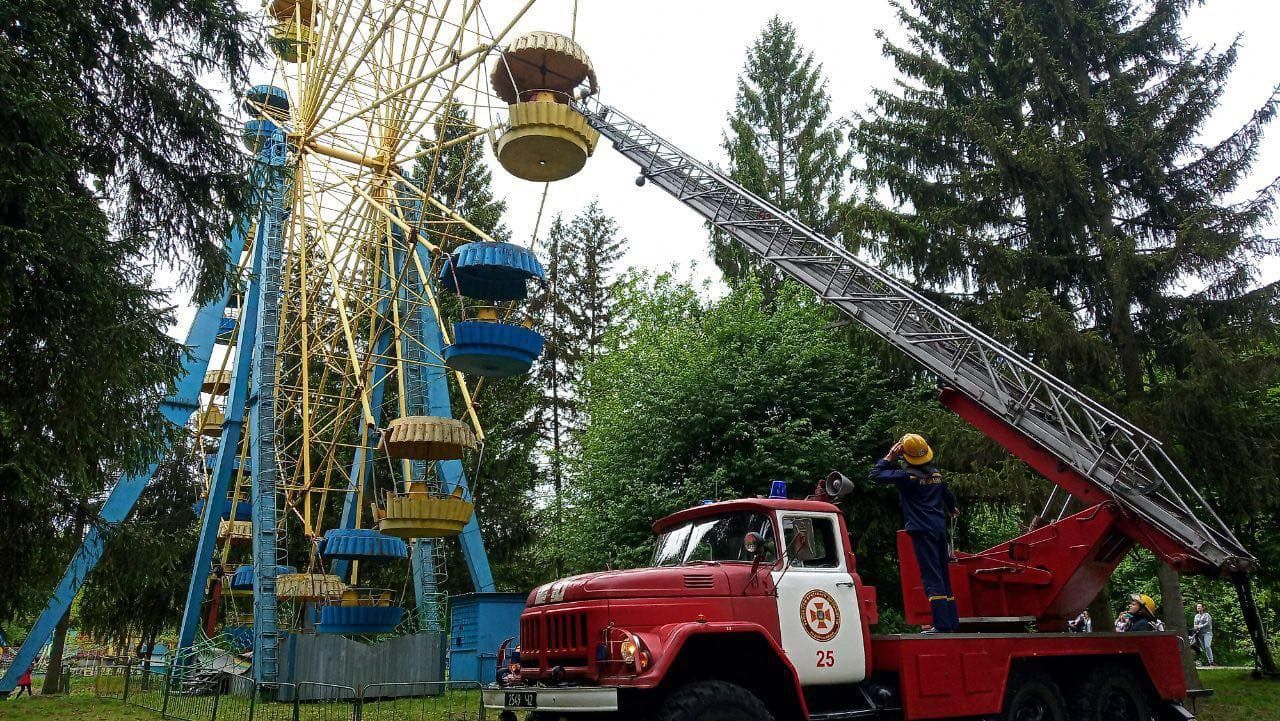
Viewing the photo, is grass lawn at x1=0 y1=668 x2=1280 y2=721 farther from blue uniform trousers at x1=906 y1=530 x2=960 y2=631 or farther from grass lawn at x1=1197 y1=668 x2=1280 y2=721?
blue uniform trousers at x1=906 y1=530 x2=960 y2=631

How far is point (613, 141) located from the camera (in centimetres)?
1530

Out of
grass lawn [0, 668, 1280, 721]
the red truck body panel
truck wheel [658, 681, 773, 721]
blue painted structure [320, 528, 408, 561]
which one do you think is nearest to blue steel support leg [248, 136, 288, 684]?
blue painted structure [320, 528, 408, 561]

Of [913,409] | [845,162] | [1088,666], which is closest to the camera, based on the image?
[1088,666]

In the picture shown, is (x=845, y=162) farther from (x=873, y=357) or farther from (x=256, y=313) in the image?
(x=256, y=313)

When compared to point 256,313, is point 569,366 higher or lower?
higher

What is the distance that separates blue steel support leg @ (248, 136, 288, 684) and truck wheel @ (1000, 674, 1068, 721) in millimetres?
12492

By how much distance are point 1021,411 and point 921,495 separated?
9.39 ft

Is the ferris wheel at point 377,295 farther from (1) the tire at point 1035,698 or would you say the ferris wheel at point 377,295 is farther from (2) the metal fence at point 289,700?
(1) the tire at point 1035,698

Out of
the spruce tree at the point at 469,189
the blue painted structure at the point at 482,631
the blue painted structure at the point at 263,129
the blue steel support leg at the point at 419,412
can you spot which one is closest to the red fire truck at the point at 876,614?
the blue painted structure at the point at 482,631

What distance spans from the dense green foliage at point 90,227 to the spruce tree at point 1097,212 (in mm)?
11287

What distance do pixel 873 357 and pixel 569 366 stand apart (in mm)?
18206

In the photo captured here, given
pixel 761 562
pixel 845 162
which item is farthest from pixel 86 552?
pixel 845 162

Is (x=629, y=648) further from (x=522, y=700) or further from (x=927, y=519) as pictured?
(x=927, y=519)

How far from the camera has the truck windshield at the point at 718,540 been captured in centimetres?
756
